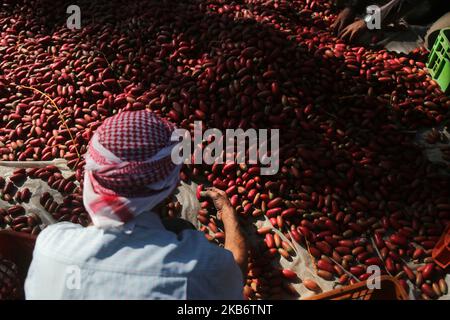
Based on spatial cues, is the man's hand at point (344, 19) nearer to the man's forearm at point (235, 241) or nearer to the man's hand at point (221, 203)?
the man's hand at point (221, 203)

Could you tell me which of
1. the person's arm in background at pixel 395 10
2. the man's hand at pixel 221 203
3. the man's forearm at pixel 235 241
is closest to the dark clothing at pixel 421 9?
the person's arm in background at pixel 395 10

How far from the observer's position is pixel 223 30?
3.38m

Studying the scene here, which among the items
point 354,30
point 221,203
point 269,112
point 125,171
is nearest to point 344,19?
point 354,30

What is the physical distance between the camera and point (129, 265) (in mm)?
1452

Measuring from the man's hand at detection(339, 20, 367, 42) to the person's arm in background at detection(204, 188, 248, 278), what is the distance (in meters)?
1.90

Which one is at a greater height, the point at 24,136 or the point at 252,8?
the point at 252,8

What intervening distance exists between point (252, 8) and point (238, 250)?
2.51m

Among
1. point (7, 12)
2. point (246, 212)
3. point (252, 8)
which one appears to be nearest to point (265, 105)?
point (246, 212)

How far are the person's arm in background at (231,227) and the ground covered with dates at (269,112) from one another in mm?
163

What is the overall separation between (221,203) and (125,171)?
1031 millimetres

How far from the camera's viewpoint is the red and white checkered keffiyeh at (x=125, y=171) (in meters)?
1.48

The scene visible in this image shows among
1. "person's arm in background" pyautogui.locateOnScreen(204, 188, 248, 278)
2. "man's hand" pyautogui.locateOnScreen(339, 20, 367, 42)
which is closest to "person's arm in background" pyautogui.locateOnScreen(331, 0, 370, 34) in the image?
"man's hand" pyautogui.locateOnScreen(339, 20, 367, 42)

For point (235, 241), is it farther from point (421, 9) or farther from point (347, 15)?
point (421, 9)
